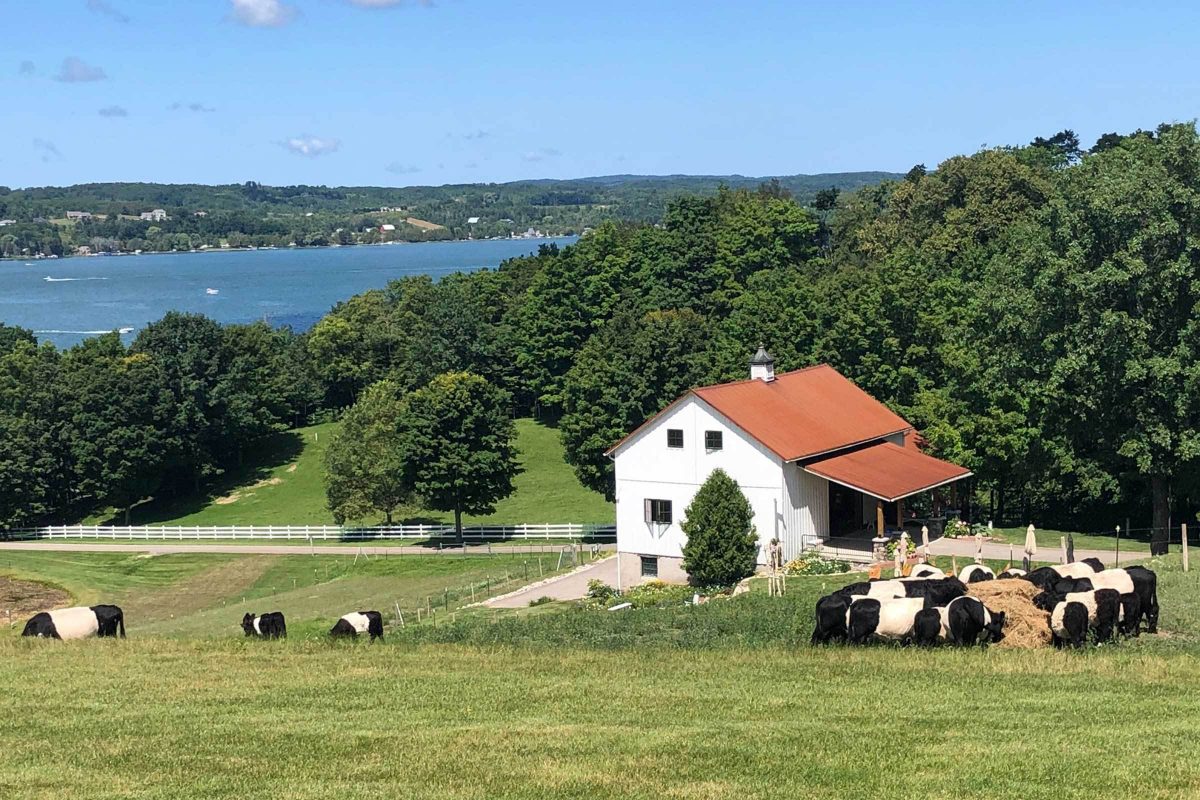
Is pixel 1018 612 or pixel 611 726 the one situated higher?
pixel 1018 612

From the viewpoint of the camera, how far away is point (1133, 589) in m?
23.0

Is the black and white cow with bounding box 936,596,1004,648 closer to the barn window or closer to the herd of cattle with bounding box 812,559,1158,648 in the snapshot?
the herd of cattle with bounding box 812,559,1158,648

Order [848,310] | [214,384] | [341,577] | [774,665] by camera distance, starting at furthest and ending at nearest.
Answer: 1. [214,384]
2. [848,310]
3. [341,577]
4. [774,665]

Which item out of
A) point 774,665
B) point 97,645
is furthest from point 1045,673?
point 97,645

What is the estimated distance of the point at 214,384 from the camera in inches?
3361

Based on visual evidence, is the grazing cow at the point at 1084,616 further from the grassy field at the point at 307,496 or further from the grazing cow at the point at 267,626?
the grassy field at the point at 307,496

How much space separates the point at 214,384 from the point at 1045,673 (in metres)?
71.8

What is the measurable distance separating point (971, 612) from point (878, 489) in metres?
17.0

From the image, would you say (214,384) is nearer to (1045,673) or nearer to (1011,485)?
(1011,485)

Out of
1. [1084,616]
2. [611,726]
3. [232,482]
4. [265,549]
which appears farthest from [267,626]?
[232,482]

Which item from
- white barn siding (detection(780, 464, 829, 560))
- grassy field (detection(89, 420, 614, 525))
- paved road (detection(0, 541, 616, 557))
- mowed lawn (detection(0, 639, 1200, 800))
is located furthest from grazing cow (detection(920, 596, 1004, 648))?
grassy field (detection(89, 420, 614, 525))

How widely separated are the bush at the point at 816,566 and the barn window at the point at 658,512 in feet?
16.8

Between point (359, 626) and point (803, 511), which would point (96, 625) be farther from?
point (803, 511)

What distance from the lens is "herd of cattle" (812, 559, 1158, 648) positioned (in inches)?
879
